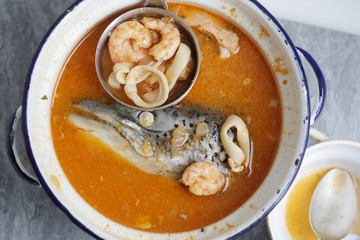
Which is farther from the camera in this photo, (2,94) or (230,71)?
(2,94)

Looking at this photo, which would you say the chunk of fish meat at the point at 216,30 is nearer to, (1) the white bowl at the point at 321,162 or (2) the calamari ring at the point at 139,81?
(2) the calamari ring at the point at 139,81

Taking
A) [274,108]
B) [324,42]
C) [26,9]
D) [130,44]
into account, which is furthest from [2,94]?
[324,42]

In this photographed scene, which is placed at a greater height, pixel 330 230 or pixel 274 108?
pixel 274 108

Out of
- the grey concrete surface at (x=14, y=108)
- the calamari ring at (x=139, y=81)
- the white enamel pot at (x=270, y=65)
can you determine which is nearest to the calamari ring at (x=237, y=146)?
the white enamel pot at (x=270, y=65)

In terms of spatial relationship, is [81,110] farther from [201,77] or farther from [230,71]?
[230,71]

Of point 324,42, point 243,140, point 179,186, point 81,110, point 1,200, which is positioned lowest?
point 1,200
